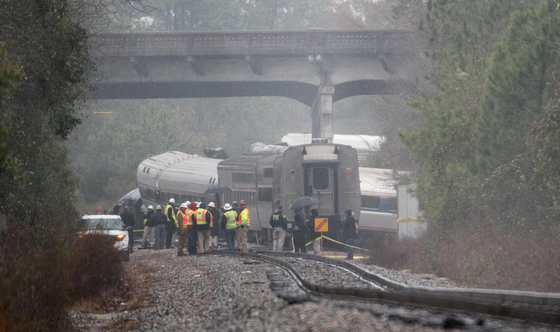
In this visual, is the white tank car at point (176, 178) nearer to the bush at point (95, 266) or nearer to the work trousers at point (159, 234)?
the work trousers at point (159, 234)

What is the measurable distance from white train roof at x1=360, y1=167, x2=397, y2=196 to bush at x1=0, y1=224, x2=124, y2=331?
20.8 metres

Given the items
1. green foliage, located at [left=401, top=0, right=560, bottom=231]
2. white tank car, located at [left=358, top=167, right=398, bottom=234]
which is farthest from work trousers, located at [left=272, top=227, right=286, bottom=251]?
white tank car, located at [left=358, top=167, right=398, bottom=234]

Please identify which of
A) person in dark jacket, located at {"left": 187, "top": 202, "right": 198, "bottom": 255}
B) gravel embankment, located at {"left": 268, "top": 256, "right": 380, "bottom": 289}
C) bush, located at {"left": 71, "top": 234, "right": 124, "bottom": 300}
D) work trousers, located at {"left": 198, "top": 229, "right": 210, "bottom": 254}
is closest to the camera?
bush, located at {"left": 71, "top": 234, "right": 124, "bottom": 300}

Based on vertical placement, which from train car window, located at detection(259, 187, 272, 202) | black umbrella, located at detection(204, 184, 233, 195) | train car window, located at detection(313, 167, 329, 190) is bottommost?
train car window, located at detection(259, 187, 272, 202)

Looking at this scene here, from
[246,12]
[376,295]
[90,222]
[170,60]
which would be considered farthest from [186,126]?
[376,295]

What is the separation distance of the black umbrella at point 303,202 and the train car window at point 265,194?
4.27 meters

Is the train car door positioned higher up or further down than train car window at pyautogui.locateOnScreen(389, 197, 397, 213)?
higher up

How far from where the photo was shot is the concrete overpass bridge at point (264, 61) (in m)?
35.4

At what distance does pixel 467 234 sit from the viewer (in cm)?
1903

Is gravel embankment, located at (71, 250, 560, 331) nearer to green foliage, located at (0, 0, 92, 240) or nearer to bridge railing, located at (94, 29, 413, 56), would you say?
green foliage, located at (0, 0, 92, 240)

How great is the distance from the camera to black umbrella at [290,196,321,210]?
24.2m

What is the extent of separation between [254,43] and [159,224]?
12.3m

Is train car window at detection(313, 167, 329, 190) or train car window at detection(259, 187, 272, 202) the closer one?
train car window at detection(313, 167, 329, 190)

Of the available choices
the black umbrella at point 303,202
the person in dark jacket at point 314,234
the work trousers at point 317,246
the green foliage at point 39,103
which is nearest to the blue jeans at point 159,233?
the person in dark jacket at point 314,234
